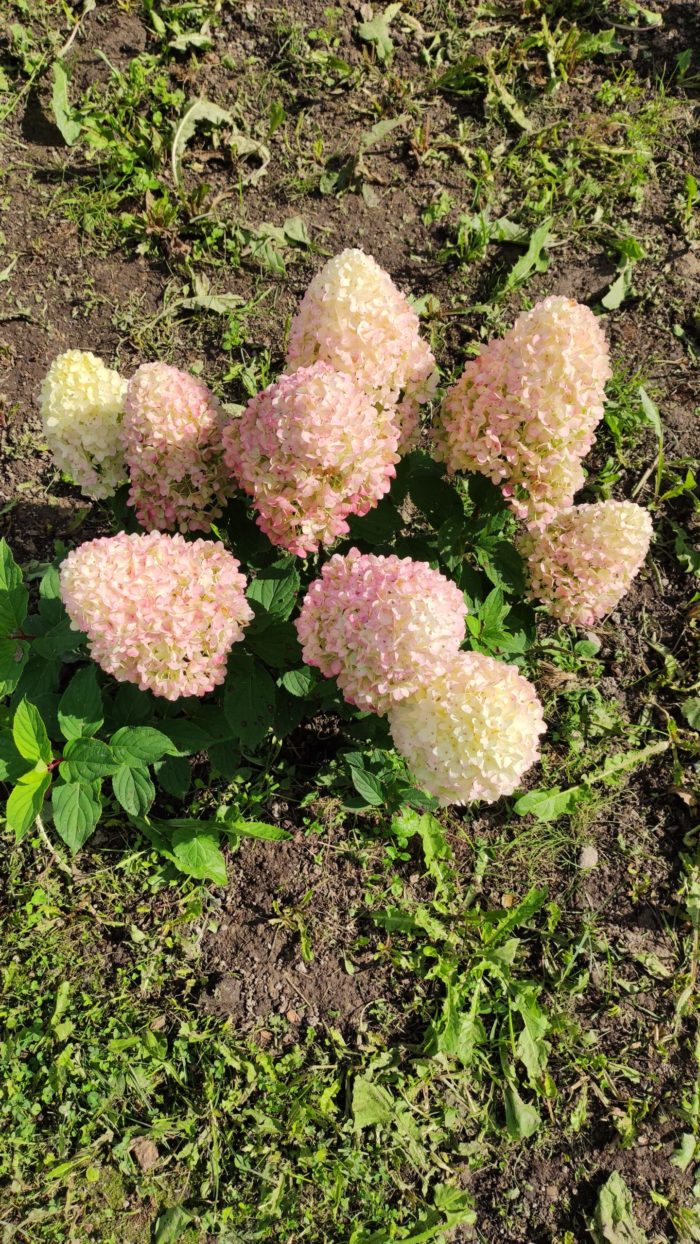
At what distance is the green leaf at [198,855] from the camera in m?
2.90

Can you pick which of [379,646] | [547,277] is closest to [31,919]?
[379,646]

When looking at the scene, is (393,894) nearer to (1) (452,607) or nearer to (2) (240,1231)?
(2) (240,1231)

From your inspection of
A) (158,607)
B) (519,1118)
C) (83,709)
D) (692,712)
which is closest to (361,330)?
(158,607)

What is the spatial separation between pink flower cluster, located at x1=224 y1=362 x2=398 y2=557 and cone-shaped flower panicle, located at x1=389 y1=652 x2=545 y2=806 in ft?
1.65

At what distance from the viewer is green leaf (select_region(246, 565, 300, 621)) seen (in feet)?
8.34

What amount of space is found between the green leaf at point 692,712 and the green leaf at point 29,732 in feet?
8.28

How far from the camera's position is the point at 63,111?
4293 millimetres

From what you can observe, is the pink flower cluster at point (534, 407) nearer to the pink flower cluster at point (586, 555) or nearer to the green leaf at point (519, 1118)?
the pink flower cluster at point (586, 555)

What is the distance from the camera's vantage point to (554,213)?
438 cm

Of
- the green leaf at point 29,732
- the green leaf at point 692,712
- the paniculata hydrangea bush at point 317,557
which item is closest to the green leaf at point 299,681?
the paniculata hydrangea bush at point 317,557

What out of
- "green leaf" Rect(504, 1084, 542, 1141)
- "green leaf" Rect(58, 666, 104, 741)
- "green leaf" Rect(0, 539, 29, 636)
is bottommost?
"green leaf" Rect(504, 1084, 542, 1141)

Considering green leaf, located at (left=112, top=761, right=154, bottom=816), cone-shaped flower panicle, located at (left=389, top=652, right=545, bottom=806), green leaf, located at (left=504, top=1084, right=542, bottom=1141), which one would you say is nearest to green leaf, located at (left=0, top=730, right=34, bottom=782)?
green leaf, located at (left=112, top=761, right=154, bottom=816)

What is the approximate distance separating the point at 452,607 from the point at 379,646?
210mm

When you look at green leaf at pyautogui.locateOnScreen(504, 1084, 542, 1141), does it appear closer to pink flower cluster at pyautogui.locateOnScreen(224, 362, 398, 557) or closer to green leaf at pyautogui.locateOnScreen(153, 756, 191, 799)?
green leaf at pyautogui.locateOnScreen(153, 756, 191, 799)
